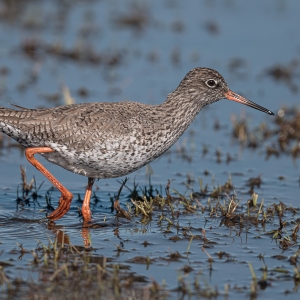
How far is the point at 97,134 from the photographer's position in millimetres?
9094

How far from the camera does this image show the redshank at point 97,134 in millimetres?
9086

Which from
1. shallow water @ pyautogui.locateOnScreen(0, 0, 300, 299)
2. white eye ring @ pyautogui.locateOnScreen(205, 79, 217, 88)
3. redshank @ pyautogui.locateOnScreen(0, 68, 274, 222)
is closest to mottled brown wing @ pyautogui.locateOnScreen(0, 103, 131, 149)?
redshank @ pyautogui.locateOnScreen(0, 68, 274, 222)

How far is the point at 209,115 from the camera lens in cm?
1436

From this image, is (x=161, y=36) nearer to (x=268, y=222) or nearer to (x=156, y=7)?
(x=156, y=7)

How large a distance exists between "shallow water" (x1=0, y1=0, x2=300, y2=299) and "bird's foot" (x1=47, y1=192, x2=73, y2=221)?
0.13 metres

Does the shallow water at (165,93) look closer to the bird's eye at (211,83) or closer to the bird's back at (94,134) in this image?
the bird's back at (94,134)

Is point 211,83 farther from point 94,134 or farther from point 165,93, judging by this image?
point 165,93

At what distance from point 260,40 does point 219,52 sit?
132 centimetres

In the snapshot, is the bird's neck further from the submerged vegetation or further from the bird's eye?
the submerged vegetation

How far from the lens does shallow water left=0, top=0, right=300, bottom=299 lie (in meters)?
8.52

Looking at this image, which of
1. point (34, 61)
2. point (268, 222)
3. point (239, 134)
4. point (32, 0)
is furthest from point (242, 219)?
point (32, 0)

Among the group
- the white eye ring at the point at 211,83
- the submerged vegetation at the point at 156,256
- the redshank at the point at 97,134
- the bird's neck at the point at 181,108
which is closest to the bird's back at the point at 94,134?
the redshank at the point at 97,134

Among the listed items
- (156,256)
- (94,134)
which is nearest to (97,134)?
(94,134)

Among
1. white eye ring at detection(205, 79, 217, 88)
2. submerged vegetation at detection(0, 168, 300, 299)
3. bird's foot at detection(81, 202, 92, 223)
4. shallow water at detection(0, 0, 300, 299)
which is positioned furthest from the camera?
white eye ring at detection(205, 79, 217, 88)
